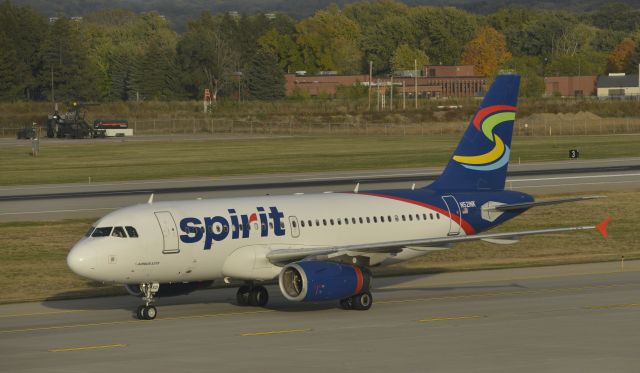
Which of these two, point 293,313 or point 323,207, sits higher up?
point 323,207

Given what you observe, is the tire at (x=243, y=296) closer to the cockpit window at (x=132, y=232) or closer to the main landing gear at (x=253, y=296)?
the main landing gear at (x=253, y=296)

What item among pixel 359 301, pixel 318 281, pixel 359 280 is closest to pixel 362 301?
pixel 359 301

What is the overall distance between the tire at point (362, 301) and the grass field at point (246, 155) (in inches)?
Answer: 2188

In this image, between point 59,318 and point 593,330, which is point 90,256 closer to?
point 59,318

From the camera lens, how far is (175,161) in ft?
366

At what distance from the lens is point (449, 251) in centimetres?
5600

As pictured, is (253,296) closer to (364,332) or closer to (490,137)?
(364,332)

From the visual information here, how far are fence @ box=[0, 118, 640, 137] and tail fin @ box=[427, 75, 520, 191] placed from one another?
10659 cm

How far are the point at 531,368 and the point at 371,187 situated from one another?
49.8 metres

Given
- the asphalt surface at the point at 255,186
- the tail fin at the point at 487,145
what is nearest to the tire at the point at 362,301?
the tail fin at the point at 487,145

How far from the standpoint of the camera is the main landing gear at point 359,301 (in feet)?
130

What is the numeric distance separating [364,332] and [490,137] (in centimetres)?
1317

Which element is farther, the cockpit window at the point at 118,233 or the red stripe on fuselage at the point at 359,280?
the red stripe on fuselage at the point at 359,280

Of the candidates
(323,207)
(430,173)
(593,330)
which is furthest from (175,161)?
(593,330)
